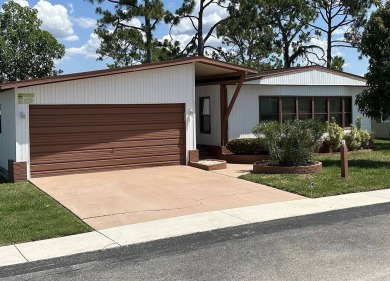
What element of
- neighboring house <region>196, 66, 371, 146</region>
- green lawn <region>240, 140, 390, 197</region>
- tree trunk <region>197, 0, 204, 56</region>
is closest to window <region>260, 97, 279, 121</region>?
neighboring house <region>196, 66, 371, 146</region>

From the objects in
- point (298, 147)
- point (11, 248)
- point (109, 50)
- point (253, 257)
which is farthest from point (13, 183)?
point (109, 50)

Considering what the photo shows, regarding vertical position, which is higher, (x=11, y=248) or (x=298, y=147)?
(x=298, y=147)

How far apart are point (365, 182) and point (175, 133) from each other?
6.41 meters

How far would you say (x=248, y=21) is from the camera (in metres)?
31.5

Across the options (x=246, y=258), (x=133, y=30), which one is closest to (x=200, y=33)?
(x=133, y=30)

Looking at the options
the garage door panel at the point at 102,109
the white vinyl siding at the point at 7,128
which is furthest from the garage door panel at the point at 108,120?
the white vinyl siding at the point at 7,128

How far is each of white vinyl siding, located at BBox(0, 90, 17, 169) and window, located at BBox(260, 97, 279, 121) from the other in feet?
30.7

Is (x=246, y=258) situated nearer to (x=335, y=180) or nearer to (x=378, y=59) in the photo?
(x=335, y=180)

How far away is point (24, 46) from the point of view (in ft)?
93.7

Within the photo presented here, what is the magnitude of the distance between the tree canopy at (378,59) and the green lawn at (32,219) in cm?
1074

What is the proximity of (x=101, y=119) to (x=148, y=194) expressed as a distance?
14.6 ft

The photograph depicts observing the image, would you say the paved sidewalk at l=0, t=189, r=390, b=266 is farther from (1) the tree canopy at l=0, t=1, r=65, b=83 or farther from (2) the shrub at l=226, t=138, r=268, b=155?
(1) the tree canopy at l=0, t=1, r=65, b=83

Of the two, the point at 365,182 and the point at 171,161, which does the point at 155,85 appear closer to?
the point at 171,161

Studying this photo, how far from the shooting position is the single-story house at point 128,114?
13180mm
